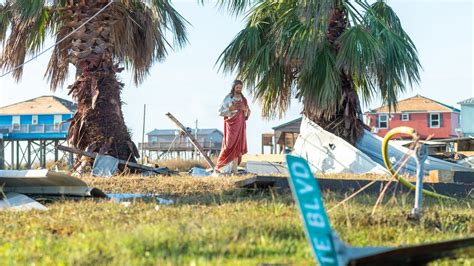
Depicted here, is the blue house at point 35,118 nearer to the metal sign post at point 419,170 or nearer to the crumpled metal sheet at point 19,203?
the crumpled metal sheet at point 19,203

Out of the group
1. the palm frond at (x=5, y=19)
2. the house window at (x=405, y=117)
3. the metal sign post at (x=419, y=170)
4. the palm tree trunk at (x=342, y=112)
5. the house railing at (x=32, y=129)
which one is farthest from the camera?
the house window at (x=405, y=117)

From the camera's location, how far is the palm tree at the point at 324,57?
13.8 meters

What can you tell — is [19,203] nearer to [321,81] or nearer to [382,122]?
[321,81]

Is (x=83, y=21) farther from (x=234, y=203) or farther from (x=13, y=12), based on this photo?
(x=234, y=203)

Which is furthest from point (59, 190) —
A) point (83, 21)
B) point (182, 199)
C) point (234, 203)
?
point (83, 21)

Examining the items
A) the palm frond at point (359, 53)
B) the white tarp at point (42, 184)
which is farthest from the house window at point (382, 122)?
the white tarp at point (42, 184)

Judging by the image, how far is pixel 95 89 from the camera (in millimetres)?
14453

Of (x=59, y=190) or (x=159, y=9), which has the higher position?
(x=159, y=9)

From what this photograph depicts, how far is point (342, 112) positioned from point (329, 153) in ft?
2.90

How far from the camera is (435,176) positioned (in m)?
10.3

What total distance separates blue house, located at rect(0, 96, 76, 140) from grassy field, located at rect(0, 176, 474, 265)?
4928 centimetres

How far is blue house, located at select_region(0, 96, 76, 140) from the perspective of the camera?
57500 millimetres

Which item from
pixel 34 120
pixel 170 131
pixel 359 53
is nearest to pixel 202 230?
pixel 359 53

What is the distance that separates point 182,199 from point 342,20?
310 inches
